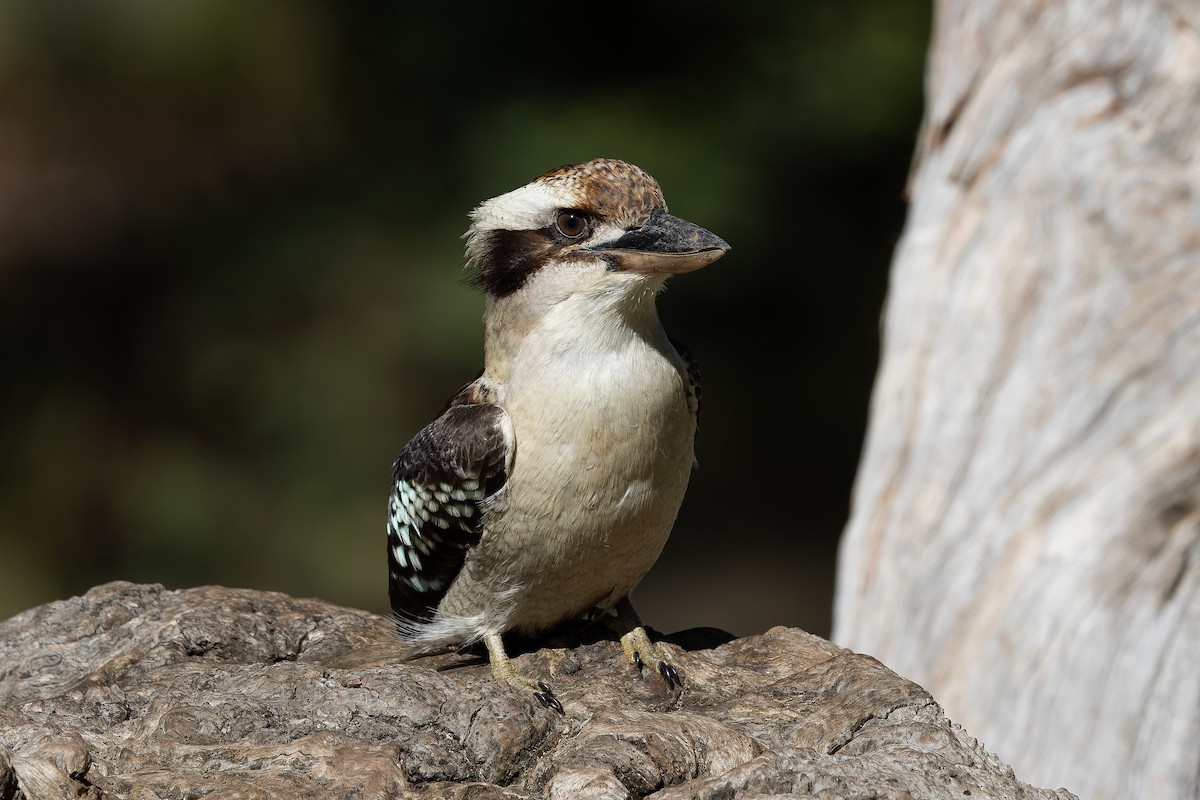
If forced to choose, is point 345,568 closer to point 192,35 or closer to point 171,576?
point 171,576

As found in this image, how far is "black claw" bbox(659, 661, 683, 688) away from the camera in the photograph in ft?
12.9

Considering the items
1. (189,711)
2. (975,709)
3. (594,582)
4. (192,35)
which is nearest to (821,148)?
(192,35)

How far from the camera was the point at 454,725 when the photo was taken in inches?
136

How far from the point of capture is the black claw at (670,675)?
3.93 metres

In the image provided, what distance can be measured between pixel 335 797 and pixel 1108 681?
8.16ft

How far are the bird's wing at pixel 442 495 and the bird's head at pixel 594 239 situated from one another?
0.38m

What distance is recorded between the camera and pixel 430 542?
13.5 feet

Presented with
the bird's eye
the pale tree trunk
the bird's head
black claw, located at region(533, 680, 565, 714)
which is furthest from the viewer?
the pale tree trunk

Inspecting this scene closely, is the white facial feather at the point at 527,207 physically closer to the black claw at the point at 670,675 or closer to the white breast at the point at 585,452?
the white breast at the point at 585,452

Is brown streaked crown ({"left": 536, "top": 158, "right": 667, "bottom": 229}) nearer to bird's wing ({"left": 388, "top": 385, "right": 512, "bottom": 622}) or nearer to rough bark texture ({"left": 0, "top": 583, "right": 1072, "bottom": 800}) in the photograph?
bird's wing ({"left": 388, "top": 385, "right": 512, "bottom": 622})

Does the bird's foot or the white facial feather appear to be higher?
the white facial feather

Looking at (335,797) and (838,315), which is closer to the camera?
(335,797)

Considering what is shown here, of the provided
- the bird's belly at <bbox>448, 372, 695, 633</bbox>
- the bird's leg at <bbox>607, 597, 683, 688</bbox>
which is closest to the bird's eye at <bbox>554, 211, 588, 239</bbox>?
the bird's belly at <bbox>448, 372, 695, 633</bbox>

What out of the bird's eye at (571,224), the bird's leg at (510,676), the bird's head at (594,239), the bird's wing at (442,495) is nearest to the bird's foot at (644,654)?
the bird's leg at (510,676)
